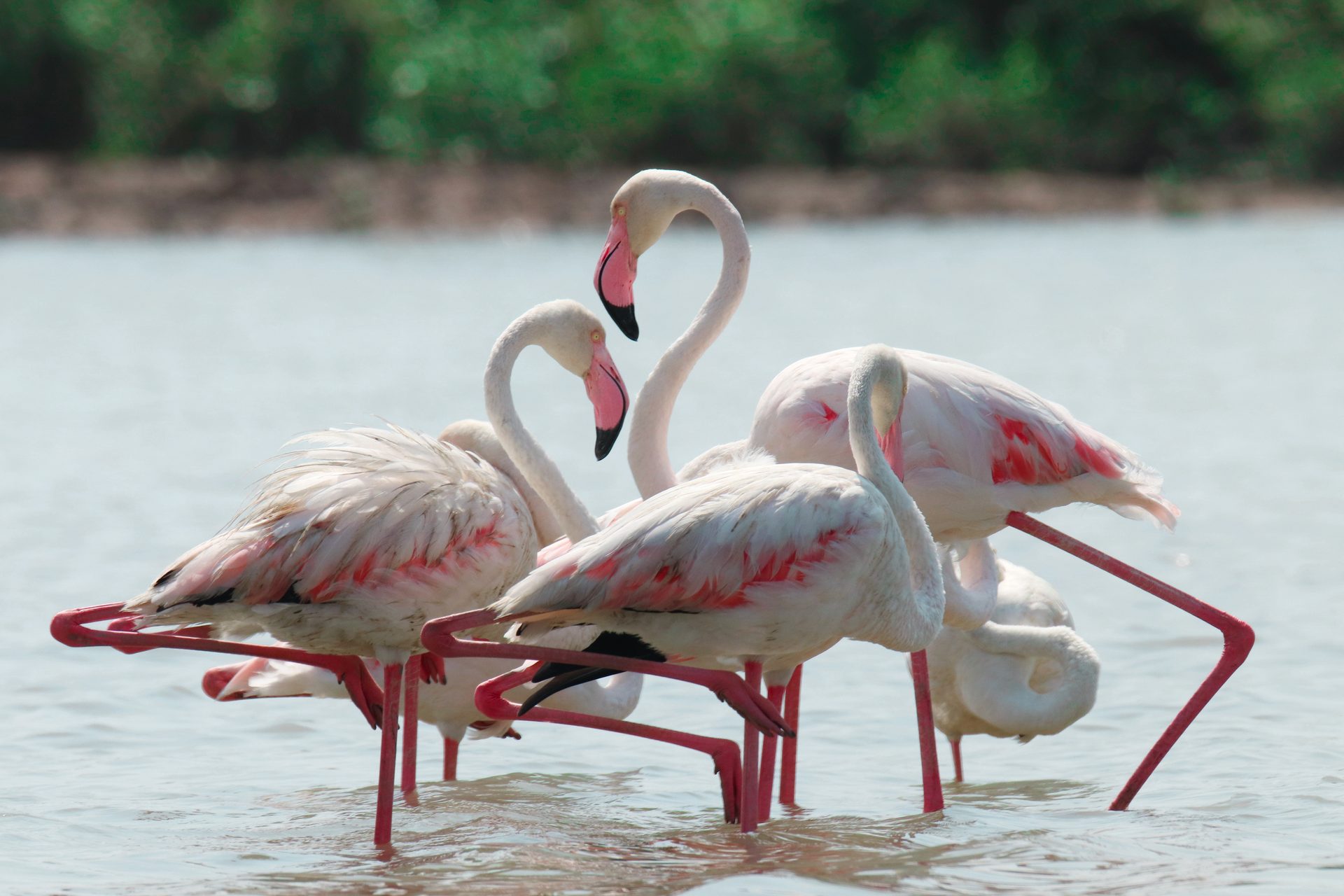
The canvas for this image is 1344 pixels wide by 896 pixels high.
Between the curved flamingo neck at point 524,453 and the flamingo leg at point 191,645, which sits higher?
the curved flamingo neck at point 524,453

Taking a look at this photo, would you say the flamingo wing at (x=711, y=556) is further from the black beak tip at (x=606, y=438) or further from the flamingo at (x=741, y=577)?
the black beak tip at (x=606, y=438)

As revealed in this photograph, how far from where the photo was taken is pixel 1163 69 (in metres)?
36.2

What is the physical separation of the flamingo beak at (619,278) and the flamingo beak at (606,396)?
0.36ft

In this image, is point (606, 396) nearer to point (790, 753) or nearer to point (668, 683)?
point (790, 753)

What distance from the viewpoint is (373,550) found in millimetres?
5000

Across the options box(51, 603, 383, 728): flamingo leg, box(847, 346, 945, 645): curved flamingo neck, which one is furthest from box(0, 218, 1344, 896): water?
box(847, 346, 945, 645): curved flamingo neck

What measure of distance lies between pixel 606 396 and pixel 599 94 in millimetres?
28740

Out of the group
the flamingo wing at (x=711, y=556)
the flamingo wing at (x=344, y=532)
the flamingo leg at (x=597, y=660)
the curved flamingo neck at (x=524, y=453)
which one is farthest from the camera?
the curved flamingo neck at (x=524, y=453)

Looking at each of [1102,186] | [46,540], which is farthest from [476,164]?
[46,540]

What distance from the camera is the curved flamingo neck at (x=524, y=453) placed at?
17.7 ft

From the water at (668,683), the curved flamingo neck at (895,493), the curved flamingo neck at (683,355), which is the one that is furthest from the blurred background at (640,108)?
the curved flamingo neck at (895,493)

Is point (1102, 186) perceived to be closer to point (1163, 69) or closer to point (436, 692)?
point (1163, 69)

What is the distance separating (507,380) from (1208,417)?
939cm

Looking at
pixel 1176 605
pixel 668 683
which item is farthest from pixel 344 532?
pixel 668 683
